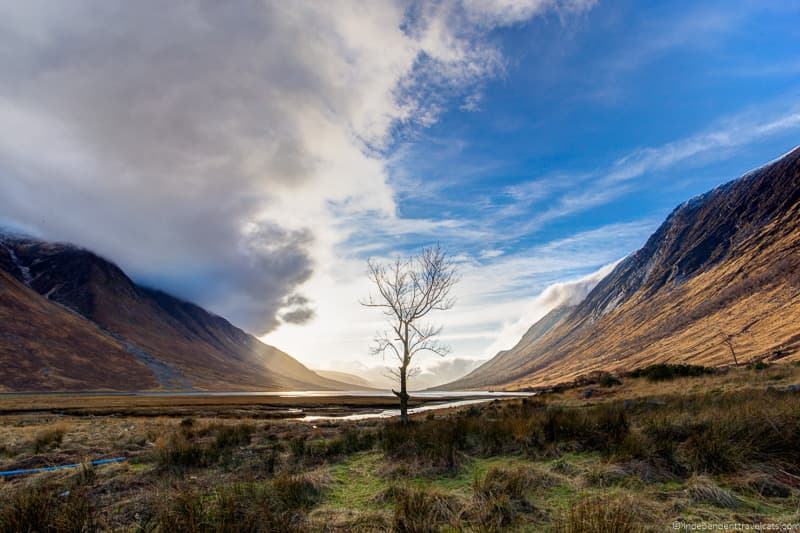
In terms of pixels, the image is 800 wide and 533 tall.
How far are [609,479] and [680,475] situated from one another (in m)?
1.34

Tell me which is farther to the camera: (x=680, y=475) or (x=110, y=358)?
(x=110, y=358)

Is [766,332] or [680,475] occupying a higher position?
[766,332]

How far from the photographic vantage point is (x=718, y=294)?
125m

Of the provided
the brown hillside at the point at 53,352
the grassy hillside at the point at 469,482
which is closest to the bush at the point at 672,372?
the grassy hillside at the point at 469,482

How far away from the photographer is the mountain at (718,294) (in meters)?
92.1

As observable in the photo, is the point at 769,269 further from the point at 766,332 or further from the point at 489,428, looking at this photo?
the point at 489,428

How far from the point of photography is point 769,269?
113 m

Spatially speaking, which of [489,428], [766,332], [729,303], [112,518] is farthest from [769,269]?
[112,518]

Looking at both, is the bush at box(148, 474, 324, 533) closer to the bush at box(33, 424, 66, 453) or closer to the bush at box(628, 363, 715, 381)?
the bush at box(33, 424, 66, 453)

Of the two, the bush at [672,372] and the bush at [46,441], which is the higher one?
the bush at [672,372]

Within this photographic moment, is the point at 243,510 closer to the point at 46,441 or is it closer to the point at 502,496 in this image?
the point at 502,496

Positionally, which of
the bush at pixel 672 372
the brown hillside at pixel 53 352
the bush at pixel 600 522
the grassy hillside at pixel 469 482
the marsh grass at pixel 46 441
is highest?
the brown hillside at pixel 53 352

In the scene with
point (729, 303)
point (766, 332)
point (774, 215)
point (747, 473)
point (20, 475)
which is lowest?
point (20, 475)

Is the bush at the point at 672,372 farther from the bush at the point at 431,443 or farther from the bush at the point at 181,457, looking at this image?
the bush at the point at 181,457
